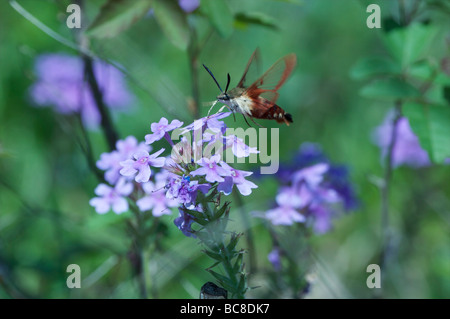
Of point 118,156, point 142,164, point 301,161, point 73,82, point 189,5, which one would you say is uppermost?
point 73,82

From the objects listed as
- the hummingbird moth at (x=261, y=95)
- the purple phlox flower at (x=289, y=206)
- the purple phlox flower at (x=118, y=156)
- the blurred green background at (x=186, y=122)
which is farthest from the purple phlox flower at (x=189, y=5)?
the purple phlox flower at (x=289, y=206)

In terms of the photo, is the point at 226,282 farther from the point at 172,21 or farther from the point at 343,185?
the point at 343,185

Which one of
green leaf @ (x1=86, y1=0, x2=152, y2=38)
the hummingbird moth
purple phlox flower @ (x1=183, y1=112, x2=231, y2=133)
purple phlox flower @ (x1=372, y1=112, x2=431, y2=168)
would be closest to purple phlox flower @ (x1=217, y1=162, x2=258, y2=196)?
purple phlox flower @ (x1=183, y1=112, x2=231, y2=133)

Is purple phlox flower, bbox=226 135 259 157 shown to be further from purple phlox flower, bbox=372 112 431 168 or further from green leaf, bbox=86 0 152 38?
purple phlox flower, bbox=372 112 431 168

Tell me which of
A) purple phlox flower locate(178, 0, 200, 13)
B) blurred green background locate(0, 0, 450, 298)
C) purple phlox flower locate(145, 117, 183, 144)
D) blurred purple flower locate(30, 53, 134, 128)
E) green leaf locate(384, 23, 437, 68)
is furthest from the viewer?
blurred purple flower locate(30, 53, 134, 128)

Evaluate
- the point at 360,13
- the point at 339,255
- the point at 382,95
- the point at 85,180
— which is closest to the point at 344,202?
the point at 382,95

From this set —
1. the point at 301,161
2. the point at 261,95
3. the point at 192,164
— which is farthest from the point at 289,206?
the point at 192,164
